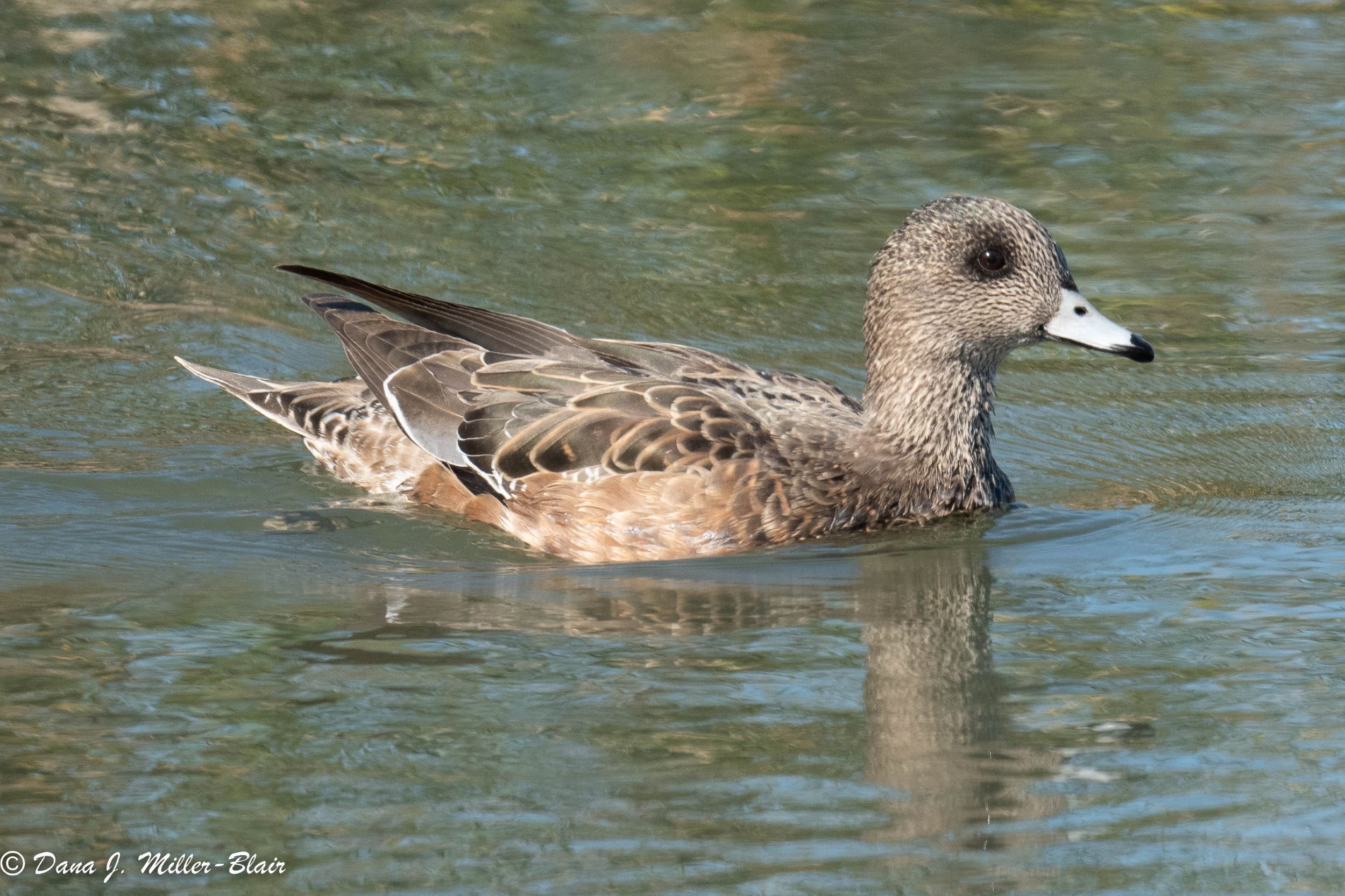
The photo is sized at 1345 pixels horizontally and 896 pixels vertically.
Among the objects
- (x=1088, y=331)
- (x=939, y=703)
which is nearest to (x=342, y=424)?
(x=1088, y=331)

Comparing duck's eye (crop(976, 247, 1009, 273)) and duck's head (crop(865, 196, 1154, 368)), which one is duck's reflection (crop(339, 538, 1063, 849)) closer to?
duck's head (crop(865, 196, 1154, 368))

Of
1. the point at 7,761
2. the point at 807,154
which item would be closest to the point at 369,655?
the point at 7,761

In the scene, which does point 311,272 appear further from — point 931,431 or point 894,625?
point 894,625

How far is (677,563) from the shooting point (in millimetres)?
7348

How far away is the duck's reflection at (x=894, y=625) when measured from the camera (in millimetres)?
5023

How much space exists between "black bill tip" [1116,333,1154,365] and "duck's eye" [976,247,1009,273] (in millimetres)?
634

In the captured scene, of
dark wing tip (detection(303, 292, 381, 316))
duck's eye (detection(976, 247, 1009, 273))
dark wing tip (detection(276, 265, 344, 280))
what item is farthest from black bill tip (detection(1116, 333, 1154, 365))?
dark wing tip (detection(303, 292, 381, 316))

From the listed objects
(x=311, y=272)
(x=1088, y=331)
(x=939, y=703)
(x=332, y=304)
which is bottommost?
(x=939, y=703)

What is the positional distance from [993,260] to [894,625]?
1822 millimetres

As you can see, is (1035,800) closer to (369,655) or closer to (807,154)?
(369,655)

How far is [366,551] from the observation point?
24.9ft

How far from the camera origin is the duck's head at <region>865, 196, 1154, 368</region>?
7.55 m

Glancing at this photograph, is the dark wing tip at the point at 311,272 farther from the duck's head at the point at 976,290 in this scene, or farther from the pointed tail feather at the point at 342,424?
the duck's head at the point at 976,290

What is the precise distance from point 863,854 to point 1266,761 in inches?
51.1
